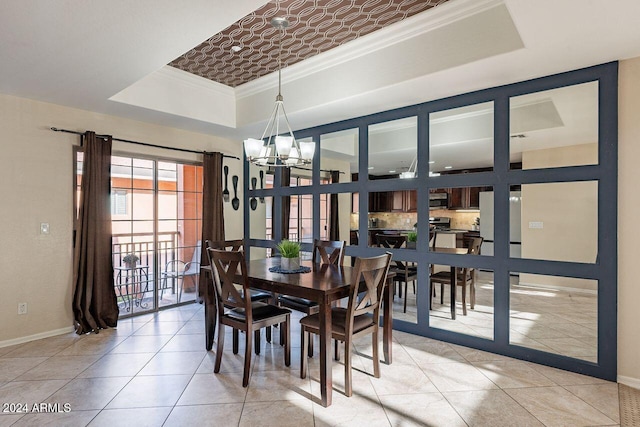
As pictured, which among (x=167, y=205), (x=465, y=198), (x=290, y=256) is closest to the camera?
(x=290, y=256)

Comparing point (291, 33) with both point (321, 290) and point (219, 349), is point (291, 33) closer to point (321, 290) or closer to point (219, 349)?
point (321, 290)

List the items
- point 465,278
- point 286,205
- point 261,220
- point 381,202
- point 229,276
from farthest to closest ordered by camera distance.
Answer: point 381,202, point 261,220, point 286,205, point 465,278, point 229,276

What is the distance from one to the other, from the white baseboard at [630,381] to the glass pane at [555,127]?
1741 mm

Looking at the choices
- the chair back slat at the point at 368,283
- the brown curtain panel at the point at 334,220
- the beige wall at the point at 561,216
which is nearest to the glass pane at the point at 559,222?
the beige wall at the point at 561,216

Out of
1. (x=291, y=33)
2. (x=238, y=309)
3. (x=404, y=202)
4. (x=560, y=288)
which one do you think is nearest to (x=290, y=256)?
(x=238, y=309)

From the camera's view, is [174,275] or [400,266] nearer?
[400,266]

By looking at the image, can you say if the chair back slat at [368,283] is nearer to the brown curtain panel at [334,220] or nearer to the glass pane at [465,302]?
the glass pane at [465,302]

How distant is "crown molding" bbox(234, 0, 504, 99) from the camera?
9.20 ft

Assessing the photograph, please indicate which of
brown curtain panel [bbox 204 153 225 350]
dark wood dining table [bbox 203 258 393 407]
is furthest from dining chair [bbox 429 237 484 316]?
brown curtain panel [bbox 204 153 225 350]

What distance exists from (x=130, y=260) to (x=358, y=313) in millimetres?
3339

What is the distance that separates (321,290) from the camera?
2.44 m

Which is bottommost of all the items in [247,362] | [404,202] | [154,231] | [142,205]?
[247,362]

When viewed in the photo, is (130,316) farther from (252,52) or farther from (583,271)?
(583,271)

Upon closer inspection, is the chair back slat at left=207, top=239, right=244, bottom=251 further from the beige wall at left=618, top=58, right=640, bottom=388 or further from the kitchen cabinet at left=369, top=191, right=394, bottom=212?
the kitchen cabinet at left=369, top=191, right=394, bottom=212
